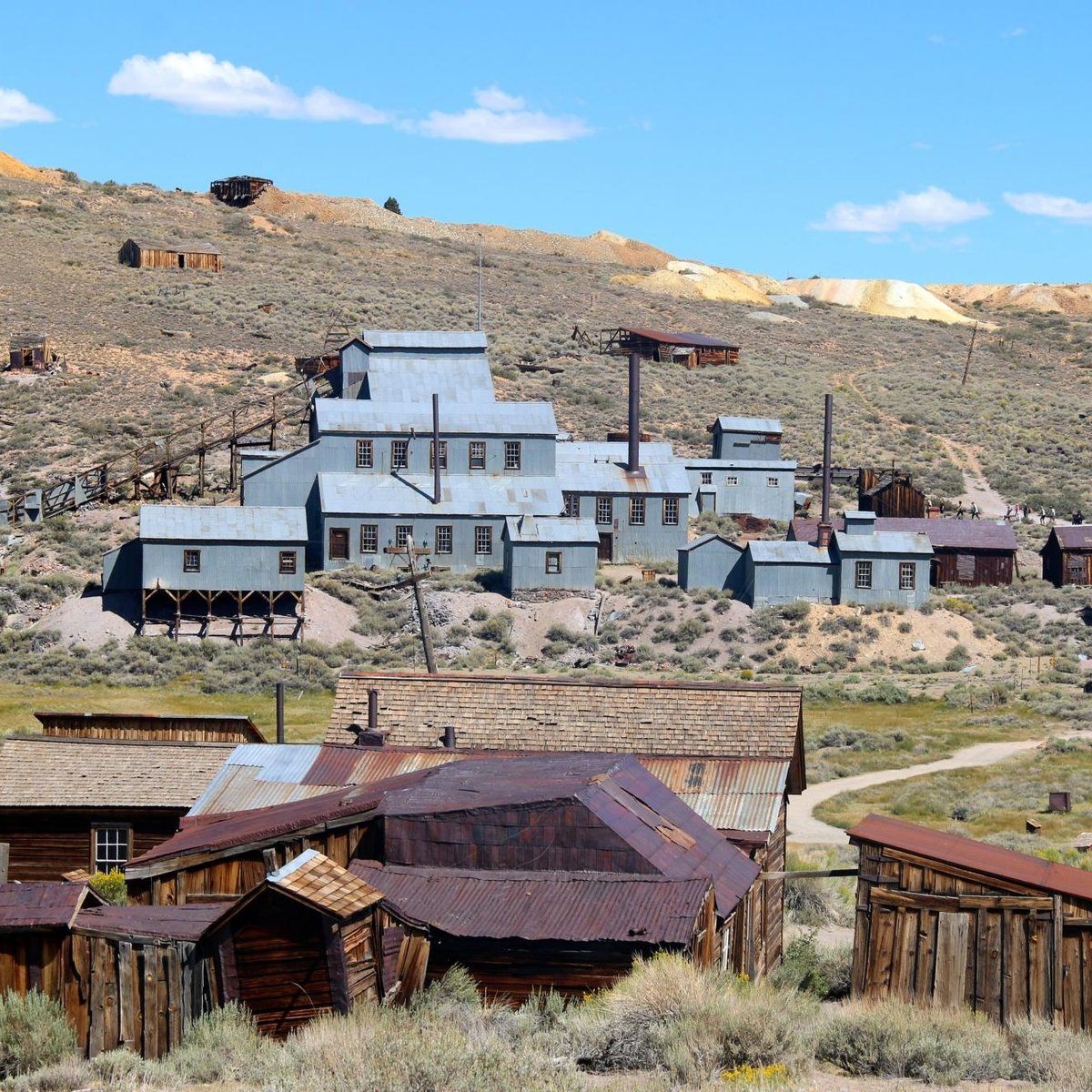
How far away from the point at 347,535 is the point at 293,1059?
147 ft

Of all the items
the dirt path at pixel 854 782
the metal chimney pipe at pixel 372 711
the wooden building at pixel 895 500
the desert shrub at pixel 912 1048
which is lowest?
the dirt path at pixel 854 782

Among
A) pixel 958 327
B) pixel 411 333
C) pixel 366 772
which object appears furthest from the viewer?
pixel 958 327

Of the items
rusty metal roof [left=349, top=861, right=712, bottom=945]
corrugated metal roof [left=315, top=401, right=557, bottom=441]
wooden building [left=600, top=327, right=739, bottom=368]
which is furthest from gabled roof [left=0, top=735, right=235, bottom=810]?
wooden building [left=600, top=327, right=739, bottom=368]

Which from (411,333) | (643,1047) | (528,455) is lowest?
(643,1047)

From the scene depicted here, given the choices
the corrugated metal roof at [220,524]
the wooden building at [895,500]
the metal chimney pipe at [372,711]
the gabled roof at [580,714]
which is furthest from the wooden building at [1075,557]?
the metal chimney pipe at [372,711]

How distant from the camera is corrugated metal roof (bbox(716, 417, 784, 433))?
2847 inches

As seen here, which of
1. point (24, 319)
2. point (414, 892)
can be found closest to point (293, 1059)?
point (414, 892)

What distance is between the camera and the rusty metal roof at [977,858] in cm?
1809

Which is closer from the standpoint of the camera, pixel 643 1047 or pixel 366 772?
pixel 643 1047

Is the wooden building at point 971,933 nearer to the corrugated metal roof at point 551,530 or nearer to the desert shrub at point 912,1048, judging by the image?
the desert shrub at point 912,1048

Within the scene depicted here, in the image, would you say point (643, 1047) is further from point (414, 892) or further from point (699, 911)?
point (414, 892)

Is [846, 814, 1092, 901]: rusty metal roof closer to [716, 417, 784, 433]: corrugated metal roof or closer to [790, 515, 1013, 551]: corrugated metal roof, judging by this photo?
[790, 515, 1013, 551]: corrugated metal roof

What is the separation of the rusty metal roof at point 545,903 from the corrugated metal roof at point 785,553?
127 ft

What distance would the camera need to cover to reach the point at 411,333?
234ft
